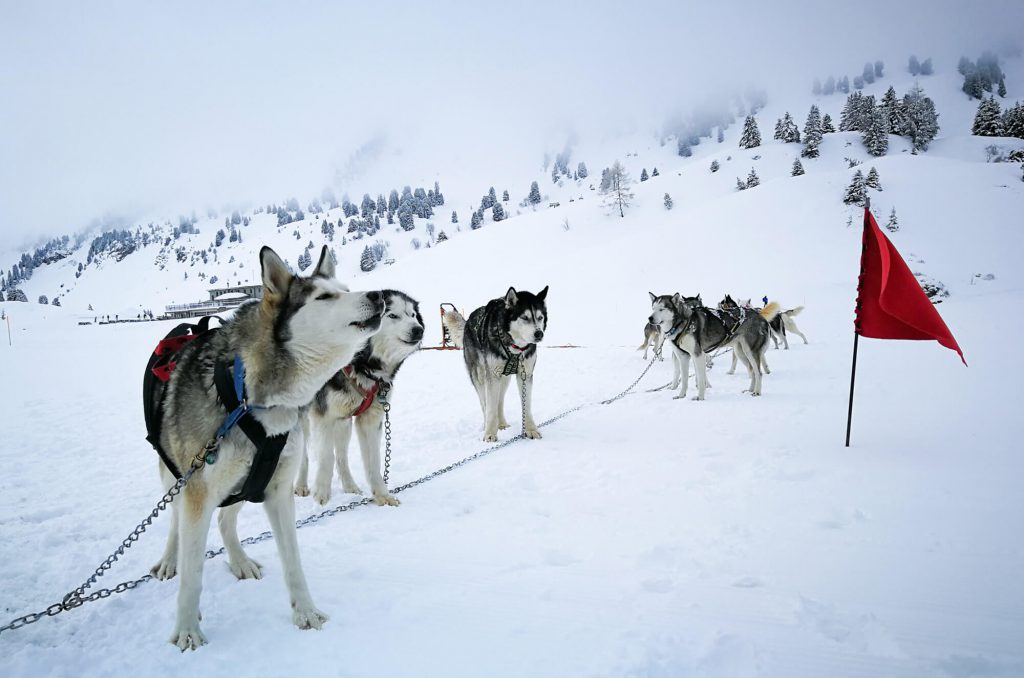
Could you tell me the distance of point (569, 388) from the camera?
10.5 meters

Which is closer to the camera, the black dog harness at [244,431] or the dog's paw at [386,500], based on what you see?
the black dog harness at [244,431]

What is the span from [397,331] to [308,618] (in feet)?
7.65

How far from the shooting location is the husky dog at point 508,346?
6.21 m

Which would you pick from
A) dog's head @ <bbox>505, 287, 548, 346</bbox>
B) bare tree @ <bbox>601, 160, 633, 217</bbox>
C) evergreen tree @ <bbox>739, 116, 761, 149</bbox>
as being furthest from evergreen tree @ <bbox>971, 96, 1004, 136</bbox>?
dog's head @ <bbox>505, 287, 548, 346</bbox>

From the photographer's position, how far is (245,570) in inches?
118

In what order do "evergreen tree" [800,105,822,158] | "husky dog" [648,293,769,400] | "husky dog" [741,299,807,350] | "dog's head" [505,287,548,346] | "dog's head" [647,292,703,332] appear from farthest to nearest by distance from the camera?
"evergreen tree" [800,105,822,158] < "husky dog" [741,299,807,350] < "dog's head" [647,292,703,332] < "husky dog" [648,293,769,400] < "dog's head" [505,287,548,346]

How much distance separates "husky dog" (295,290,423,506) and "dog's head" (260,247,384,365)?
1624 mm

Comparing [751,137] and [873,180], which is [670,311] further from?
[751,137]

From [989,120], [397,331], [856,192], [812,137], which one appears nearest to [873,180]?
Result: [856,192]

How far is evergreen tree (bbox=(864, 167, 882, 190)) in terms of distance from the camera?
3909cm

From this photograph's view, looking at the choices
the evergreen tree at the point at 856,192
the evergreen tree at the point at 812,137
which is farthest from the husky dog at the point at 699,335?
the evergreen tree at the point at 812,137

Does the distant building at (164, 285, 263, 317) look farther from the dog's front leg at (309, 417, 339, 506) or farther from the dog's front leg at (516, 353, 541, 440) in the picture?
the dog's front leg at (309, 417, 339, 506)

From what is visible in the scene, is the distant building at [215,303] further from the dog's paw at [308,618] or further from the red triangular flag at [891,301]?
the red triangular flag at [891,301]

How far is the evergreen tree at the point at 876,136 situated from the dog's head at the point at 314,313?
7513 centimetres
